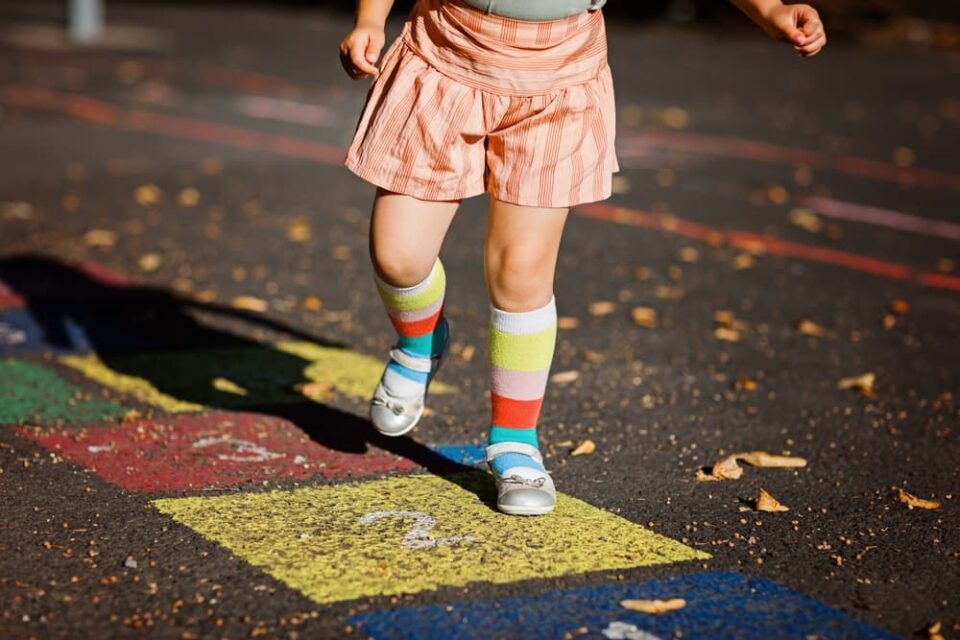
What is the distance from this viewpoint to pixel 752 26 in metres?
24.2

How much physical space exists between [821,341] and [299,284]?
7.61 feet

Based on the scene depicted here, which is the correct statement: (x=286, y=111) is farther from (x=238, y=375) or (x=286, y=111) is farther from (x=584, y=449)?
(x=584, y=449)

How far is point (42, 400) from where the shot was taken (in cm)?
494

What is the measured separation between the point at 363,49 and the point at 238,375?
1813mm

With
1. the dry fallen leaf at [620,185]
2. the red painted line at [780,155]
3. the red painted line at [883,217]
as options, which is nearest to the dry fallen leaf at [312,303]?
the dry fallen leaf at [620,185]

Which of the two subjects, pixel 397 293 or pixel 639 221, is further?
pixel 639 221

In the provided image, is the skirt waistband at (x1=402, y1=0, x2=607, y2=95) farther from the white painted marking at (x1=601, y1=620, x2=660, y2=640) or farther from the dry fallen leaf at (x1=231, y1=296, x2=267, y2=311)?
the dry fallen leaf at (x1=231, y1=296, x2=267, y2=311)

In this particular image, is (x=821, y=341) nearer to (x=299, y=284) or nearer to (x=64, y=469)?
(x=299, y=284)

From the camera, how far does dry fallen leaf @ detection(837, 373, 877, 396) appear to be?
548 cm

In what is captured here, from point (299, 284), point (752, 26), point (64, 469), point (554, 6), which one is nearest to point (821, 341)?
point (299, 284)

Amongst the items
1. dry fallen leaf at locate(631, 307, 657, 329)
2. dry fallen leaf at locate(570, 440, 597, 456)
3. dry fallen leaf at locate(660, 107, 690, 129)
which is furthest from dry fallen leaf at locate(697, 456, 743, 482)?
dry fallen leaf at locate(660, 107, 690, 129)

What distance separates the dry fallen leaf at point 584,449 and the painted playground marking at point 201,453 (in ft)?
1.70

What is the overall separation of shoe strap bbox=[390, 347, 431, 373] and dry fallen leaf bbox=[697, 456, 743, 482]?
844 mm

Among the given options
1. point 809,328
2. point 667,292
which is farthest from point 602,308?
point 809,328
